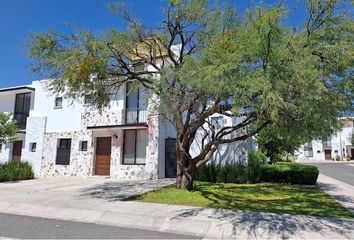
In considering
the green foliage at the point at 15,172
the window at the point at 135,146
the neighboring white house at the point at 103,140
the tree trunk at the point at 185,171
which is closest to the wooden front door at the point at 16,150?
the neighboring white house at the point at 103,140

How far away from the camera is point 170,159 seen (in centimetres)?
1880

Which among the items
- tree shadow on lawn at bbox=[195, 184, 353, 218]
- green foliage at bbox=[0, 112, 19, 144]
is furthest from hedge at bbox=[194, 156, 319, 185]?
green foliage at bbox=[0, 112, 19, 144]

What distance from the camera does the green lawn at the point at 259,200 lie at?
9422mm

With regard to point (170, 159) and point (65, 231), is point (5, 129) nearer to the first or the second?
point (170, 159)

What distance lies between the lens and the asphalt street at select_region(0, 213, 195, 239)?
6.79 meters

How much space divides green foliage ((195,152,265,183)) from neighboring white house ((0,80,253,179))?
0.96 metres

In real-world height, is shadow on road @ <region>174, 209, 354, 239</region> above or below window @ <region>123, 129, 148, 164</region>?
below

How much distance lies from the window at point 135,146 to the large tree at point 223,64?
563cm

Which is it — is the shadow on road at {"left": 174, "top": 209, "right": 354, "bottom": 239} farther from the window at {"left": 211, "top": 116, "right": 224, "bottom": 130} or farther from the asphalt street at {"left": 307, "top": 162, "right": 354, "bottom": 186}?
the asphalt street at {"left": 307, "top": 162, "right": 354, "bottom": 186}

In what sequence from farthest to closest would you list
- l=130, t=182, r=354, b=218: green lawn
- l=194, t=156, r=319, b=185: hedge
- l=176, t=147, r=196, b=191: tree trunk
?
l=194, t=156, r=319, b=185: hedge, l=176, t=147, r=196, b=191: tree trunk, l=130, t=182, r=354, b=218: green lawn

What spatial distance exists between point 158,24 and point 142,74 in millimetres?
2337

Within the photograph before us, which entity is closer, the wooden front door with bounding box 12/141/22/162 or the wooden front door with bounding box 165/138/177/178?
the wooden front door with bounding box 165/138/177/178

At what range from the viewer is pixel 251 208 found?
9.62 meters

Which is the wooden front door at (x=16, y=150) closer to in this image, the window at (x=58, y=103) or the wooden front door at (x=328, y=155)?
the window at (x=58, y=103)
